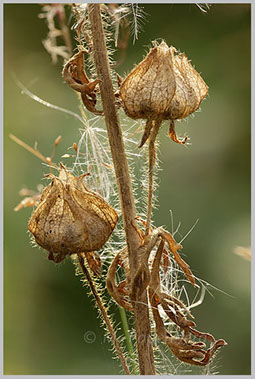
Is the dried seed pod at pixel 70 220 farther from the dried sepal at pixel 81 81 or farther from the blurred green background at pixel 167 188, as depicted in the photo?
the blurred green background at pixel 167 188

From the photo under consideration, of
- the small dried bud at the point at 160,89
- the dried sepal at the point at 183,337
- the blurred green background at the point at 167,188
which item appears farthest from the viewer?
the blurred green background at the point at 167,188

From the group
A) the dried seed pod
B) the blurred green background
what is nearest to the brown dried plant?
the dried seed pod

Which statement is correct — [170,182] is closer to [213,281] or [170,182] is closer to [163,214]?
[163,214]

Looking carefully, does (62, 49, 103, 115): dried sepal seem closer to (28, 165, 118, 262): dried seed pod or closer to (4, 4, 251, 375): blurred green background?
(28, 165, 118, 262): dried seed pod

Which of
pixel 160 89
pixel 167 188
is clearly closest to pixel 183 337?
pixel 160 89

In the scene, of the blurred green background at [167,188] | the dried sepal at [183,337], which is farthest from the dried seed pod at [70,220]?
the blurred green background at [167,188]

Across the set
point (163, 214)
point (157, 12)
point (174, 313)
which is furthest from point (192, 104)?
point (157, 12)
